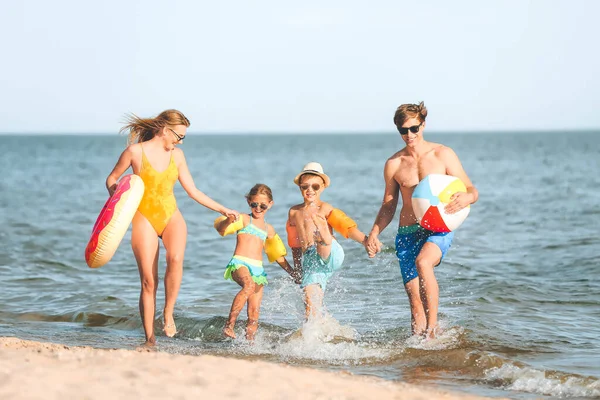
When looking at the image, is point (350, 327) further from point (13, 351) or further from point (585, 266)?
point (585, 266)

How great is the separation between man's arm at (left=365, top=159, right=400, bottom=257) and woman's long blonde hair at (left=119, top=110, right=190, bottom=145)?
189 cm

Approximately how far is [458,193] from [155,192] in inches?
105

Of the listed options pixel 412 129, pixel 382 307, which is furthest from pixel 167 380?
pixel 382 307

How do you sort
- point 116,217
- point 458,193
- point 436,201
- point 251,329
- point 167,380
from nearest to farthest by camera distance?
point 167,380 → point 116,217 → point 436,201 → point 458,193 → point 251,329

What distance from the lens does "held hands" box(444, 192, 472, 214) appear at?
23.5 ft

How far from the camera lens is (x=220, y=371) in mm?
5617

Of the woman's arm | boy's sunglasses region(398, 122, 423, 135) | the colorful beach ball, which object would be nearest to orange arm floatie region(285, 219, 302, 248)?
the colorful beach ball

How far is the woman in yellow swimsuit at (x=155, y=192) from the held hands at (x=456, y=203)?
7.08 feet

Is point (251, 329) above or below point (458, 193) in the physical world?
below

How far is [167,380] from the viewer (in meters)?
5.31

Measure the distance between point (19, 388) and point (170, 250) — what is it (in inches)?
99.6

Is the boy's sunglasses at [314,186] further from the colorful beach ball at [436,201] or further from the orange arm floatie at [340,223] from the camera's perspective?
the colorful beach ball at [436,201]

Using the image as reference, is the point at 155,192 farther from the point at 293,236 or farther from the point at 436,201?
the point at 436,201

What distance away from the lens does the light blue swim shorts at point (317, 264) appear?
782 centimetres
